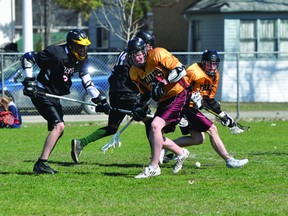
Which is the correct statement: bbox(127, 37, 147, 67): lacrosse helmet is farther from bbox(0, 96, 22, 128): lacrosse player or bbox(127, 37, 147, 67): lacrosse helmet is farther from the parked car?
the parked car

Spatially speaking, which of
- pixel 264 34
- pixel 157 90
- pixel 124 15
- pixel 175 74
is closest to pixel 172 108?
pixel 157 90

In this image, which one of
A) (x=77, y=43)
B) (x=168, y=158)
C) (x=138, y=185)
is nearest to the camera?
(x=138, y=185)

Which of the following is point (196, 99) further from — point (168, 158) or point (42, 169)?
point (42, 169)

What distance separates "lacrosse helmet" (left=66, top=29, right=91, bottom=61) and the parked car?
10.2 metres

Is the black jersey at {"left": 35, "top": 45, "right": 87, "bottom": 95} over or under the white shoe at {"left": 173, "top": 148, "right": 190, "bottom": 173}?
over

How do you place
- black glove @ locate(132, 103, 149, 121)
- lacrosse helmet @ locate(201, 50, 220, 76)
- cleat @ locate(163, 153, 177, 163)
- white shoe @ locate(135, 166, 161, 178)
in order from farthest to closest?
cleat @ locate(163, 153, 177, 163)
lacrosse helmet @ locate(201, 50, 220, 76)
black glove @ locate(132, 103, 149, 121)
white shoe @ locate(135, 166, 161, 178)

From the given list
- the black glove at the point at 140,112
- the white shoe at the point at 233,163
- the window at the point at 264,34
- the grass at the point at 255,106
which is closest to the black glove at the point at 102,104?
the black glove at the point at 140,112

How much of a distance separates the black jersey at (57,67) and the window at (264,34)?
64.6 ft

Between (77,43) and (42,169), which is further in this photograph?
(42,169)

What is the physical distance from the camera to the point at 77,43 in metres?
10.5

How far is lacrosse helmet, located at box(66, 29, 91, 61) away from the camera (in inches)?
413

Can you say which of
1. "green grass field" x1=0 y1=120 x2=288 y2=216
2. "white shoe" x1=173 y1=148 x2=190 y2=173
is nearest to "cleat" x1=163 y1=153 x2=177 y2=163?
"green grass field" x1=0 y1=120 x2=288 y2=216

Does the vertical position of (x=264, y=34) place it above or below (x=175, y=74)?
below

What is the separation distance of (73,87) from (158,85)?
451 inches
